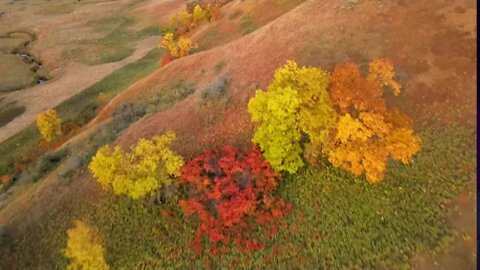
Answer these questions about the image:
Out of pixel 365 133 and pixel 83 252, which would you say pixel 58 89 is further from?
pixel 365 133

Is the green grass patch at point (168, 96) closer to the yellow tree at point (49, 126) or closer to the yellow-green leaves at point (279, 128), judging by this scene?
the yellow tree at point (49, 126)

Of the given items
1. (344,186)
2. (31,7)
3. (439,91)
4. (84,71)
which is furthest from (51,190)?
(31,7)

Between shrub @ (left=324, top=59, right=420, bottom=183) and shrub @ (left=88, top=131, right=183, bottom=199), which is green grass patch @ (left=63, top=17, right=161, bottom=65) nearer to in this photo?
shrub @ (left=88, top=131, right=183, bottom=199)

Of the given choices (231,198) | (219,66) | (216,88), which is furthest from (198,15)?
(231,198)

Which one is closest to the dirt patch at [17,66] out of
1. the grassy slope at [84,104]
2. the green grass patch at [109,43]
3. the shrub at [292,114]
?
the green grass patch at [109,43]

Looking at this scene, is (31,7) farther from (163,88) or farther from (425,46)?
(425,46)
